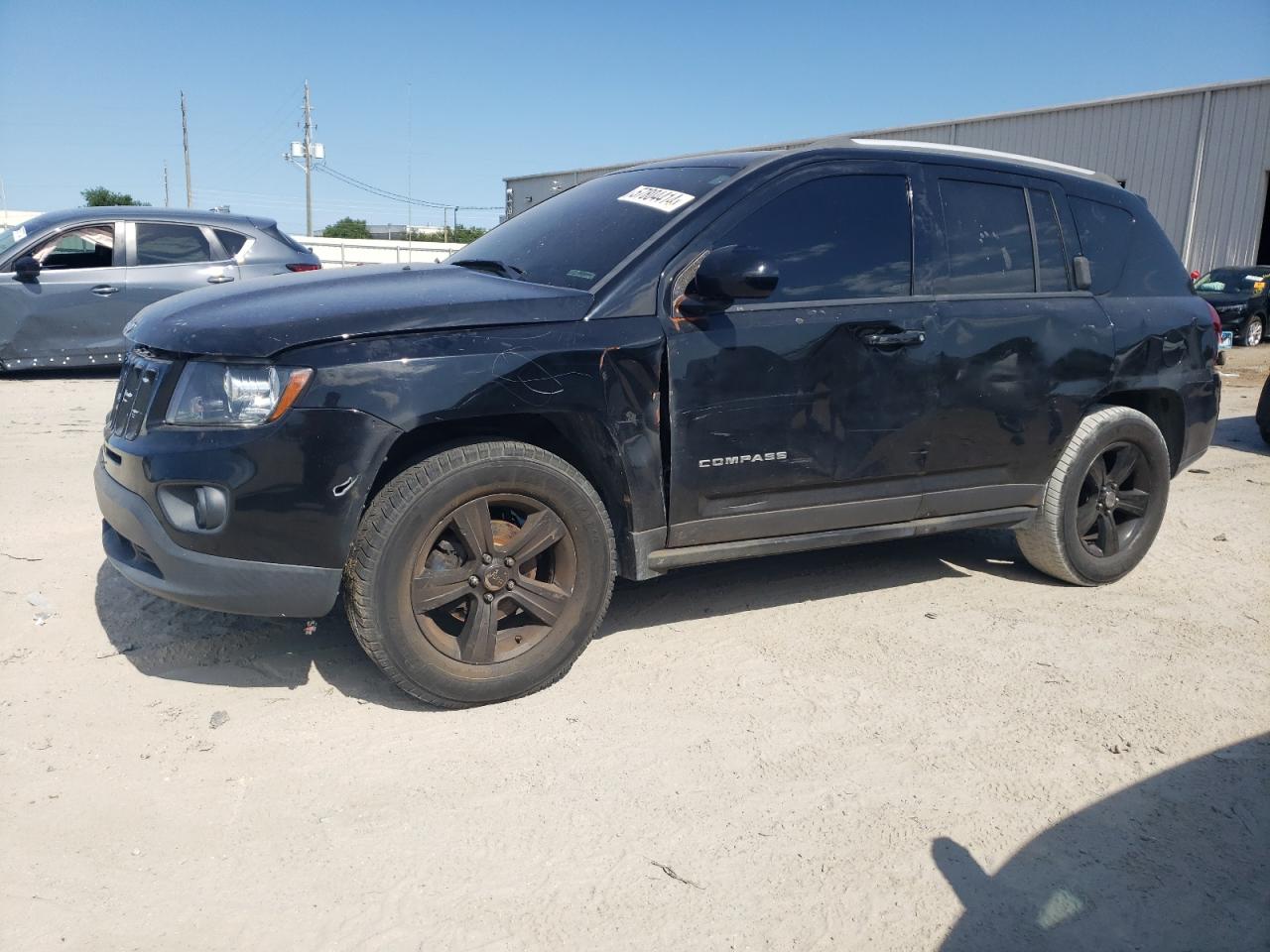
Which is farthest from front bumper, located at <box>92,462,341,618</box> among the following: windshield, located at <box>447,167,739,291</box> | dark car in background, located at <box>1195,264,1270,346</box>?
dark car in background, located at <box>1195,264,1270,346</box>

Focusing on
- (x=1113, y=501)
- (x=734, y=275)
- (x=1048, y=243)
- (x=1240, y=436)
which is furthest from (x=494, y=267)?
(x=1240, y=436)

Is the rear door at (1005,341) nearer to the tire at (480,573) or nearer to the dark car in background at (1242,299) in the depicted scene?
the tire at (480,573)

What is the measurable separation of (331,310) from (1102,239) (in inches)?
139

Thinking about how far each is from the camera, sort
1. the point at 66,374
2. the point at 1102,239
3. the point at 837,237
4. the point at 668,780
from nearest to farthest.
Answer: the point at 668,780 < the point at 837,237 < the point at 1102,239 < the point at 66,374

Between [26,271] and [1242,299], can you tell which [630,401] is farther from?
[1242,299]

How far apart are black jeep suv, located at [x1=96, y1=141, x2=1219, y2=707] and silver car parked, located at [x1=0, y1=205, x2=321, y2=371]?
6779 mm

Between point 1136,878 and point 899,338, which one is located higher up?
point 899,338

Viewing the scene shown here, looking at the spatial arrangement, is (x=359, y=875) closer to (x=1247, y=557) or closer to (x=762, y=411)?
(x=762, y=411)

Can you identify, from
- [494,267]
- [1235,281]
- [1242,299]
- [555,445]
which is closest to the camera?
[555,445]

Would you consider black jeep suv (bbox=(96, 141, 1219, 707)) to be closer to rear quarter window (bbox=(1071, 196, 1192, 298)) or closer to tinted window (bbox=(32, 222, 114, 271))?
rear quarter window (bbox=(1071, 196, 1192, 298))

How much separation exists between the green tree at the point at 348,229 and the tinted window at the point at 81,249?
219ft

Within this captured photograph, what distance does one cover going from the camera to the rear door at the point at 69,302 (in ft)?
30.9

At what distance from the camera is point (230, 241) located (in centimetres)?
1036

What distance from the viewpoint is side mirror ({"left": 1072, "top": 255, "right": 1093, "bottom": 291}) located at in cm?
450
